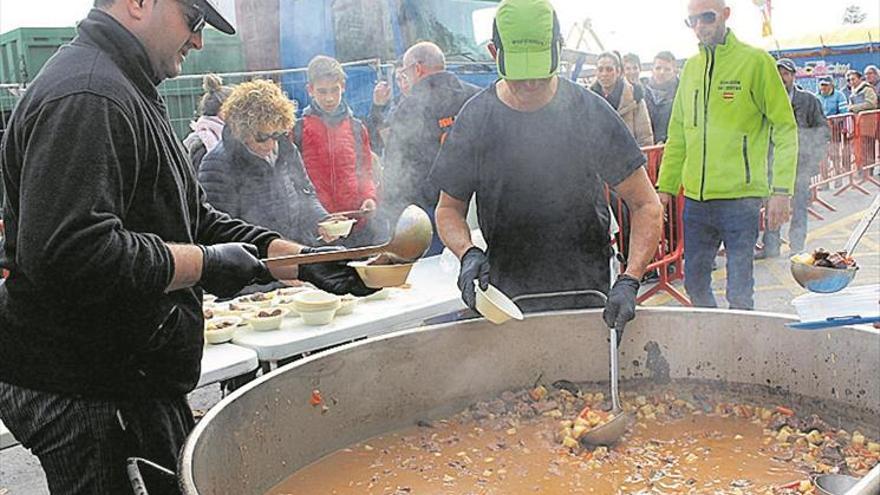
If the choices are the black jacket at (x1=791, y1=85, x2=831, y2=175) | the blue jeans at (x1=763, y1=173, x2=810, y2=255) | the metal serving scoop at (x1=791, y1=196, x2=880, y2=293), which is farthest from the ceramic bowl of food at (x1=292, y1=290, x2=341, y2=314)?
the blue jeans at (x1=763, y1=173, x2=810, y2=255)

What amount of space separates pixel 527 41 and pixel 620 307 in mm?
906

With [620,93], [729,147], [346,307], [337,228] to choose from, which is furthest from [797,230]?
[346,307]

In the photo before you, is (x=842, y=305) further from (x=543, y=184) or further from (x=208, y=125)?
(x=208, y=125)

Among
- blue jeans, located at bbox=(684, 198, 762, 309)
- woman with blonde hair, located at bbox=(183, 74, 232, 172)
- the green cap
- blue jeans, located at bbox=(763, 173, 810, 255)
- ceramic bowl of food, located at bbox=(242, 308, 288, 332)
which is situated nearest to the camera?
the green cap

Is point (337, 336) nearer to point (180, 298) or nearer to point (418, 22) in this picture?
point (180, 298)

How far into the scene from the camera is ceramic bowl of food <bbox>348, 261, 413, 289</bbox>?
2.09 meters

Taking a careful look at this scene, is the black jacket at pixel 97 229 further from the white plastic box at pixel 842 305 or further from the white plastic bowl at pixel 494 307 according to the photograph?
the white plastic box at pixel 842 305

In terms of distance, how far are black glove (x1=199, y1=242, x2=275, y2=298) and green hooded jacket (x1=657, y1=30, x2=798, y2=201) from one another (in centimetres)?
329

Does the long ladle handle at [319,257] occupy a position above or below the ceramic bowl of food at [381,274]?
above

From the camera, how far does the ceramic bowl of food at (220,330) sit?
3.19 meters

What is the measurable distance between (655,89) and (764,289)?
7.63ft

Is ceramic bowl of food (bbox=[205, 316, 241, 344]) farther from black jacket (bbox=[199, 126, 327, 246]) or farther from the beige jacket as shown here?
the beige jacket

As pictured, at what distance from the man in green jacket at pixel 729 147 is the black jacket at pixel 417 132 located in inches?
57.4

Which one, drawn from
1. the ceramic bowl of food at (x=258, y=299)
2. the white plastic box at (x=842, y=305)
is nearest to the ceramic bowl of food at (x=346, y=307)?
the ceramic bowl of food at (x=258, y=299)
